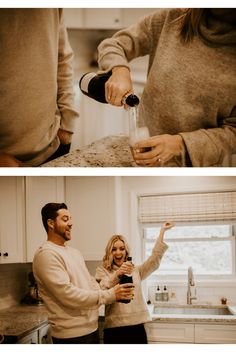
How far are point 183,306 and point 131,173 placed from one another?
466 mm

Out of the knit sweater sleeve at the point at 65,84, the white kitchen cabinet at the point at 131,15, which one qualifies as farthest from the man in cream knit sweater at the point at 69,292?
the white kitchen cabinet at the point at 131,15

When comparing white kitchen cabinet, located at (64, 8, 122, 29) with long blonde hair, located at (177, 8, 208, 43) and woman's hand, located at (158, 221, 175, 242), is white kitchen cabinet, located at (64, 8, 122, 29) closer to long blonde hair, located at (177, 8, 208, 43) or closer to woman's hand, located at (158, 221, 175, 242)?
long blonde hair, located at (177, 8, 208, 43)

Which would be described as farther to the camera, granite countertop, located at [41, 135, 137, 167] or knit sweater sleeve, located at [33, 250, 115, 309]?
granite countertop, located at [41, 135, 137, 167]

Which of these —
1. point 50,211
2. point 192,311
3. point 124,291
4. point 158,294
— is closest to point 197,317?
point 192,311

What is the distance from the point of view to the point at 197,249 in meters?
1.41

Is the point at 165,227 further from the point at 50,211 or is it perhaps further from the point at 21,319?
the point at 21,319

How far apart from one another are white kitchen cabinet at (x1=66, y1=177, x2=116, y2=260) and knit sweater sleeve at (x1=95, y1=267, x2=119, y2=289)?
0.15 ft

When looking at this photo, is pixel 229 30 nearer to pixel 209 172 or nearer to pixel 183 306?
pixel 209 172

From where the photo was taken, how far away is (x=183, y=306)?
54.8 inches

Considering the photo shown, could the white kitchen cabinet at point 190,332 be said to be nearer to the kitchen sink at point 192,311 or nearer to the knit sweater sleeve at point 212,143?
the kitchen sink at point 192,311

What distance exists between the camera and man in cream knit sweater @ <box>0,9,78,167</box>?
1.41 meters

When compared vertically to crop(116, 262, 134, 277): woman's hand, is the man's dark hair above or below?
above

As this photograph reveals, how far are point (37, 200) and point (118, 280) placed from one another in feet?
1.22

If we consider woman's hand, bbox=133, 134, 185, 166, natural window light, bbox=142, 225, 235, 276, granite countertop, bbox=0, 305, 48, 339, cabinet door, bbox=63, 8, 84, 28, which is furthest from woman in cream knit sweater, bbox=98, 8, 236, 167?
granite countertop, bbox=0, 305, 48, 339
